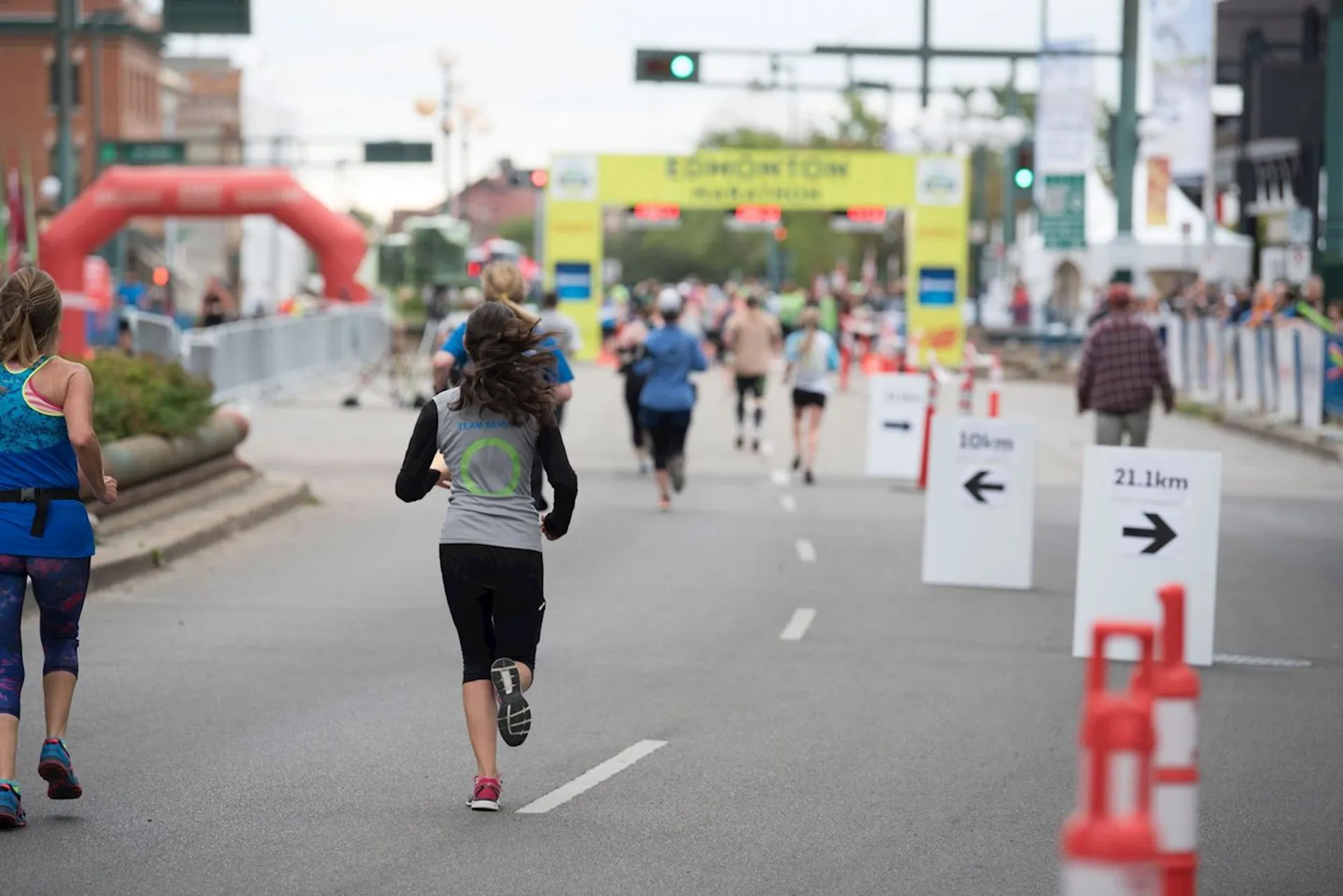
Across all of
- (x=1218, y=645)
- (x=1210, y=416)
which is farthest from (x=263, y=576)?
(x=1210, y=416)

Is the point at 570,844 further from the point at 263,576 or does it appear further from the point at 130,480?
the point at 130,480

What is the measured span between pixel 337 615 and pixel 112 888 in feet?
21.1

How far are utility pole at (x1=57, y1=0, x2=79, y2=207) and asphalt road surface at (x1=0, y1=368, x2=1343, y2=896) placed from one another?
42.2 ft

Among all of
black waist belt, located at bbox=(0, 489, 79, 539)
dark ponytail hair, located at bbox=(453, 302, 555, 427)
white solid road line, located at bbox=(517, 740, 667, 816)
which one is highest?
dark ponytail hair, located at bbox=(453, 302, 555, 427)

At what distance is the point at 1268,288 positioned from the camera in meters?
35.3

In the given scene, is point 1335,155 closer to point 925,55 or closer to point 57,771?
point 925,55

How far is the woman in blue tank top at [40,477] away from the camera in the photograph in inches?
284

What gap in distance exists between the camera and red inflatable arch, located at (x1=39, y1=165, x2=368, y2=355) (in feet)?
136

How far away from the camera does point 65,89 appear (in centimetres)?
3061

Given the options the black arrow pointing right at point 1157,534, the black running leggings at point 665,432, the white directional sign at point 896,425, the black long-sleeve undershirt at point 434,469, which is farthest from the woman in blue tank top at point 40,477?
the white directional sign at point 896,425

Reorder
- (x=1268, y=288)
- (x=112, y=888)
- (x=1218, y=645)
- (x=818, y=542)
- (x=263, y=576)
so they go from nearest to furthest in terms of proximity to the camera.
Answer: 1. (x=112, y=888)
2. (x=1218, y=645)
3. (x=263, y=576)
4. (x=818, y=542)
5. (x=1268, y=288)

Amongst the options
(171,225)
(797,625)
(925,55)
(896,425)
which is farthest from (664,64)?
(171,225)

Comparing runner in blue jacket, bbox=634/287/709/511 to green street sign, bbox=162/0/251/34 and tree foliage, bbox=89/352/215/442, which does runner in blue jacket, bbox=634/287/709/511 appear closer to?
tree foliage, bbox=89/352/215/442

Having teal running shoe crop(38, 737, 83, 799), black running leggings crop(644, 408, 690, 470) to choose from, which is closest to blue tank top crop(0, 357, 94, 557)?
teal running shoe crop(38, 737, 83, 799)
